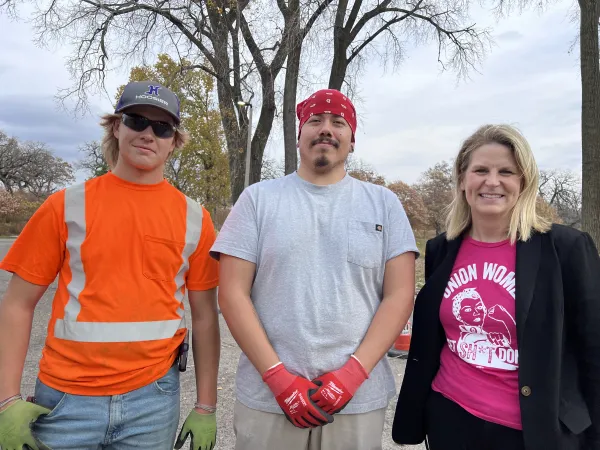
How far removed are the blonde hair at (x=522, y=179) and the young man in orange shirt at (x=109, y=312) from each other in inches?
54.5

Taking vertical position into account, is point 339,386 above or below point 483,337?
below

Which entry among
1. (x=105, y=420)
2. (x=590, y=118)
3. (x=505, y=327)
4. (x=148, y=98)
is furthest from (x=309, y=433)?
(x=590, y=118)

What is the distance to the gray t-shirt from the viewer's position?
6.21 ft

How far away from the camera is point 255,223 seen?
202cm

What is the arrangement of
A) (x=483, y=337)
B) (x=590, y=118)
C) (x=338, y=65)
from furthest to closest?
1. (x=338, y=65)
2. (x=590, y=118)
3. (x=483, y=337)

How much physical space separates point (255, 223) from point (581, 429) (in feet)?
5.14

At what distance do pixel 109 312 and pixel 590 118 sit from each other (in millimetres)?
8475

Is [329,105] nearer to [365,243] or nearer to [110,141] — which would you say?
[365,243]

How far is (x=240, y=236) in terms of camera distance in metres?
1.98

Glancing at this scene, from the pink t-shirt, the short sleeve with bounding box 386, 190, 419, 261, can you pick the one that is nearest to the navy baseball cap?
the short sleeve with bounding box 386, 190, 419, 261

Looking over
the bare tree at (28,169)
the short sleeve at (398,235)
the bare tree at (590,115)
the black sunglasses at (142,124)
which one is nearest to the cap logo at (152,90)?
the black sunglasses at (142,124)

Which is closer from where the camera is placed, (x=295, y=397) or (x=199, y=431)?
(x=295, y=397)

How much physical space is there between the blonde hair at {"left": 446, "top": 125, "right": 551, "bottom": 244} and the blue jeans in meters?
1.58

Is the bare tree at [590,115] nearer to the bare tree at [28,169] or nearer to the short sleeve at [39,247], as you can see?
the short sleeve at [39,247]
